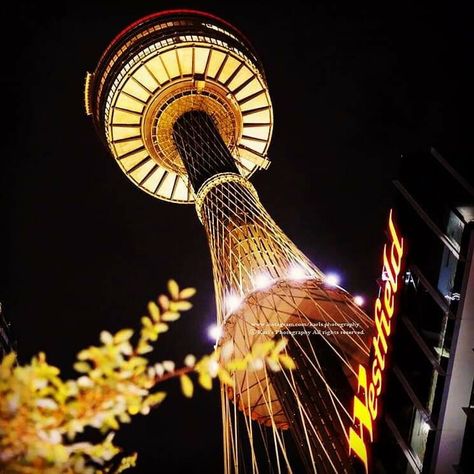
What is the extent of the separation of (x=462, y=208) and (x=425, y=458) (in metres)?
4.21

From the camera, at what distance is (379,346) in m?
9.80

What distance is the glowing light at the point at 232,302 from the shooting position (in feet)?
49.7

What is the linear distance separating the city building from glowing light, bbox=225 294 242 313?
6.14m

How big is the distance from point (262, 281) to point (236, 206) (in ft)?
14.7

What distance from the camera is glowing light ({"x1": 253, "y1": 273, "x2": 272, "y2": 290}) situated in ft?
49.1

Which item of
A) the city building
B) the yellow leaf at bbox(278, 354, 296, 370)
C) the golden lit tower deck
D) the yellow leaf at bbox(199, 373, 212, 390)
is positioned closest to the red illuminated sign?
the city building

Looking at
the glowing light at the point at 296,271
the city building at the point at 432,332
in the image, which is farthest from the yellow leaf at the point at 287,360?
the glowing light at the point at 296,271

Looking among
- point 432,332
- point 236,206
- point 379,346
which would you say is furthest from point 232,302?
point 432,332

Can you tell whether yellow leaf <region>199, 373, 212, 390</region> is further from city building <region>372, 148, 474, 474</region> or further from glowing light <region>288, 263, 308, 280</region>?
glowing light <region>288, 263, 308, 280</region>

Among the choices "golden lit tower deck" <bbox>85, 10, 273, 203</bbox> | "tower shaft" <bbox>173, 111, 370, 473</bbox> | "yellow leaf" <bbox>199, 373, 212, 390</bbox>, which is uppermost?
"golden lit tower deck" <bbox>85, 10, 273, 203</bbox>

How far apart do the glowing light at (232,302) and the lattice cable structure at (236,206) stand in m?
0.10

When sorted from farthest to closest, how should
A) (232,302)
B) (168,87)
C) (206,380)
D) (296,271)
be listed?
1. (168,87)
2. (232,302)
3. (296,271)
4. (206,380)

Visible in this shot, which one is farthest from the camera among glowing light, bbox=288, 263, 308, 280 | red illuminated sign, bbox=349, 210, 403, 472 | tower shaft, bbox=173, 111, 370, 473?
glowing light, bbox=288, 263, 308, 280

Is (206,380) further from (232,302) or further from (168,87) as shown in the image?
(168,87)
